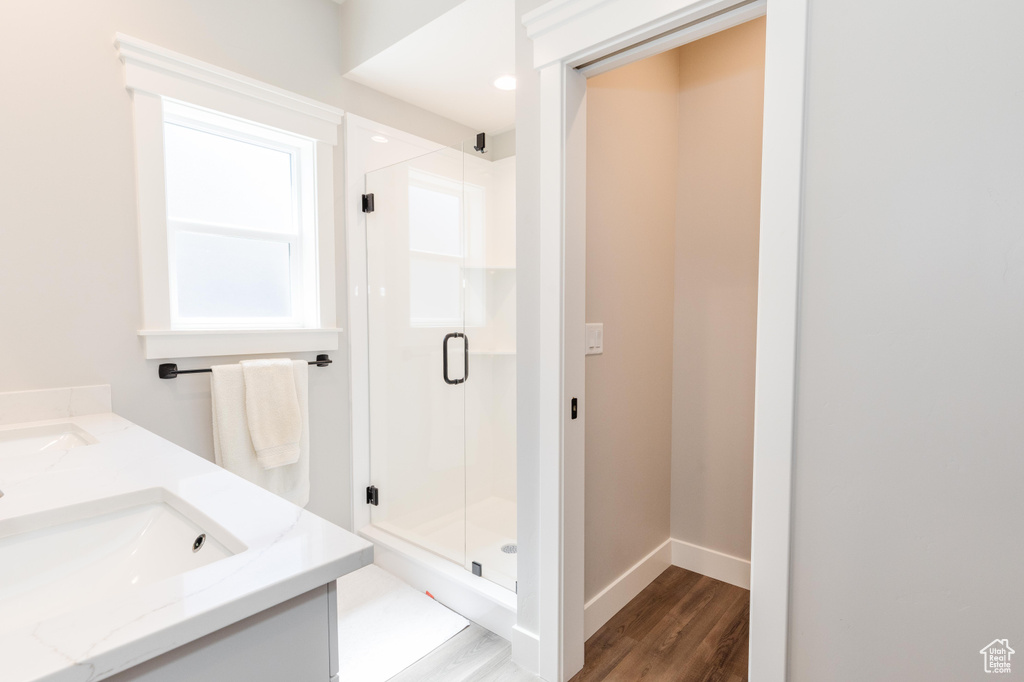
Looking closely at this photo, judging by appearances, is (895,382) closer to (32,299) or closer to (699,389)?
(699,389)

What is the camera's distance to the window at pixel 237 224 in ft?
6.60

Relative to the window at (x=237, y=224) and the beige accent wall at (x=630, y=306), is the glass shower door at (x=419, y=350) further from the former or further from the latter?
the beige accent wall at (x=630, y=306)

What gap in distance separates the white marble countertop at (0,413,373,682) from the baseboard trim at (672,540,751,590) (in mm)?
2058

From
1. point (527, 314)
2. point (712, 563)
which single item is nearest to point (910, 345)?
point (527, 314)

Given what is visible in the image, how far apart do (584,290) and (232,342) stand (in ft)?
4.87

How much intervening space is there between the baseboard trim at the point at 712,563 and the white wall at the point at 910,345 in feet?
3.85

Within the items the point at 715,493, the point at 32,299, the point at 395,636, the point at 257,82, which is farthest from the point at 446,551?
the point at 257,82

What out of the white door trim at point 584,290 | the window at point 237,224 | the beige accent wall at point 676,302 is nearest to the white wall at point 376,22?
the window at point 237,224

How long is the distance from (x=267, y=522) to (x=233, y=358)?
63.3 inches

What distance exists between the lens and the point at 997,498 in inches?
35.4

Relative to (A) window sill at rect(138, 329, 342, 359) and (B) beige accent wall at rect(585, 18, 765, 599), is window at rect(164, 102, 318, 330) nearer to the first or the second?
(A) window sill at rect(138, 329, 342, 359)

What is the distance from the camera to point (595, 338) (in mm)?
1761

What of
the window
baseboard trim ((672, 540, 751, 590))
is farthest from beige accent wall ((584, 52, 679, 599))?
the window

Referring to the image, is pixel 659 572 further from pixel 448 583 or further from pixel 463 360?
pixel 463 360
